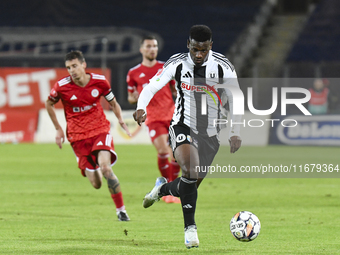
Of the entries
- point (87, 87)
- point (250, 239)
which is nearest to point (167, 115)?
point (87, 87)

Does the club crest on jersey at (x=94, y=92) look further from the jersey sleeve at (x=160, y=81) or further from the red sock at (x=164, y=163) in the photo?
the jersey sleeve at (x=160, y=81)

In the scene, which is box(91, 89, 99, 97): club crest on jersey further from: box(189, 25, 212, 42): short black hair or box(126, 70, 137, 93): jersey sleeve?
box(189, 25, 212, 42): short black hair

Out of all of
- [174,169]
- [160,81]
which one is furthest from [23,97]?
[160,81]

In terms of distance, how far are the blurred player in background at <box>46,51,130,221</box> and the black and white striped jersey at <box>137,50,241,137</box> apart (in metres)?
2.02

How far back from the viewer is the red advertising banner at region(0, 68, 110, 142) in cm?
2136

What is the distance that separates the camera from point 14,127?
21.4 m

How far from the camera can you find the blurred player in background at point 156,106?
962 cm

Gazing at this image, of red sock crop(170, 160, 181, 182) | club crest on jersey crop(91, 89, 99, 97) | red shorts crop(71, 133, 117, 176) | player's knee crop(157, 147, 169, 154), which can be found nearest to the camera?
red shorts crop(71, 133, 117, 176)

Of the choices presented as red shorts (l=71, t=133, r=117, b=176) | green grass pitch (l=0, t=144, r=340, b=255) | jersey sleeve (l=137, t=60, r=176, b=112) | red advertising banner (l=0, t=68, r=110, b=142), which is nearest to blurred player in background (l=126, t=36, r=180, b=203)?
green grass pitch (l=0, t=144, r=340, b=255)

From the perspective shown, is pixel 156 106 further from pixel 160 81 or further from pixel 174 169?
pixel 160 81

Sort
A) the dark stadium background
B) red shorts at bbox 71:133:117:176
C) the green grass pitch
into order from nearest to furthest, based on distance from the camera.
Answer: the green grass pitch < red shorts at bbox 71:133:117:176 < the dark stadium background

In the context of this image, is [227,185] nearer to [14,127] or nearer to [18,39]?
[14,127]

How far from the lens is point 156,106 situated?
32.3 ft

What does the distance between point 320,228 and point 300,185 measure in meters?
4.81
